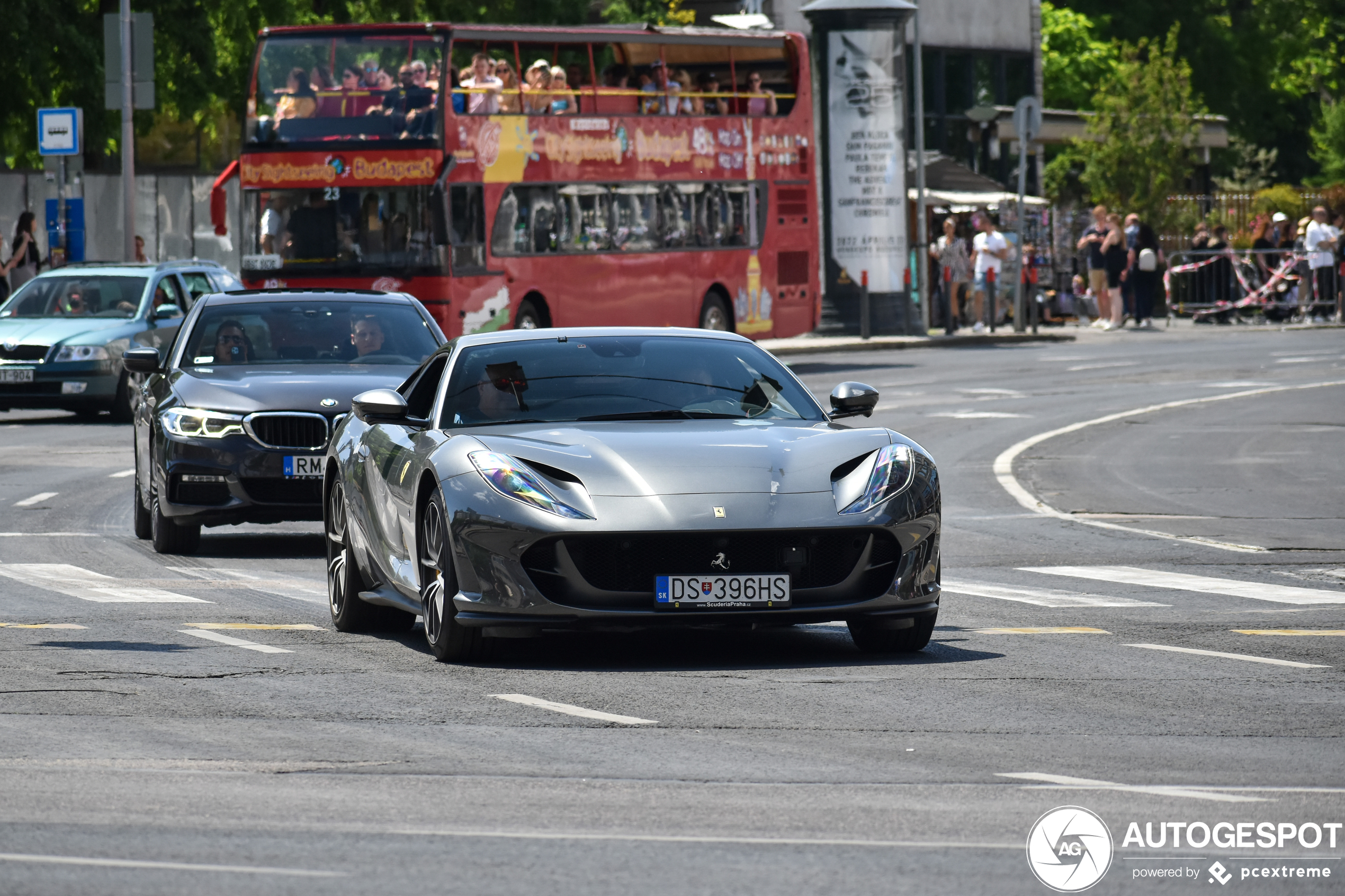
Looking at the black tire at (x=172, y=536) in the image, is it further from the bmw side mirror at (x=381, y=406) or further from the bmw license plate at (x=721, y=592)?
the bmw license plate at (x=721, y=592)

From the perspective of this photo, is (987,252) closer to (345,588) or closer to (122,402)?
(122,402)

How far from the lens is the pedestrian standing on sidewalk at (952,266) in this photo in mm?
45281

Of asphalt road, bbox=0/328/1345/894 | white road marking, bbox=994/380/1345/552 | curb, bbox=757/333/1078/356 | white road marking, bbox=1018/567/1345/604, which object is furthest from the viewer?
curb, bbox=757/333/1078/356

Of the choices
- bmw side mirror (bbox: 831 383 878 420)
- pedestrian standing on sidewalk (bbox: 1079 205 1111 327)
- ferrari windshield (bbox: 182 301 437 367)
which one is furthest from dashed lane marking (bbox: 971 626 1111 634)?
pedestrian standing on sidewalk (bbox: 1079 205 1111 327)

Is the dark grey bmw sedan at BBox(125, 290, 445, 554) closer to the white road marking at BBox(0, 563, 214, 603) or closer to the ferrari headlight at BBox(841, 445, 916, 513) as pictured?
the white road marking at BBox(0, 563, 214, 603)

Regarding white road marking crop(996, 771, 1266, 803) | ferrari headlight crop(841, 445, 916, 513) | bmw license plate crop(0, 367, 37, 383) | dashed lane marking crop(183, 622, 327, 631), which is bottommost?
dashed lane marking crop(183, 622, 327, 631)

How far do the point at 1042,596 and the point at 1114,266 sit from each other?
33938mm

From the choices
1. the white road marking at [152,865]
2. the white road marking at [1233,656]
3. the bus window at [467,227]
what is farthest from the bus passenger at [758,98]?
the white road marking at [152,865]

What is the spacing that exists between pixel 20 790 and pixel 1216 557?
28.0 feet

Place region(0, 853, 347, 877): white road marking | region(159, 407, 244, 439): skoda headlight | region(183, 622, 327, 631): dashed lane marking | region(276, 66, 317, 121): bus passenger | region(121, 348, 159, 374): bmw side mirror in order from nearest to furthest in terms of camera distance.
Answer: region(0, 853, 347, 877): white road marking → region(183, 622, 327, 631): dashed lane marking → region(159, 407, 244, 439): skoda headlight → region(121, 348, 159, 374): bmw side mirror → region(276, 66, 317, 121): bus passenger

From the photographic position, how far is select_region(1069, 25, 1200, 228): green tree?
53469mm

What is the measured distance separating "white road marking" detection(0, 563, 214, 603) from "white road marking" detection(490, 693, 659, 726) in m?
3.74

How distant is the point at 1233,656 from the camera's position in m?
9.76

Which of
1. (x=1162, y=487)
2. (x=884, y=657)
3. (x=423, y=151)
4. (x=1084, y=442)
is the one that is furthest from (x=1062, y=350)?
(x=884, y=657)
